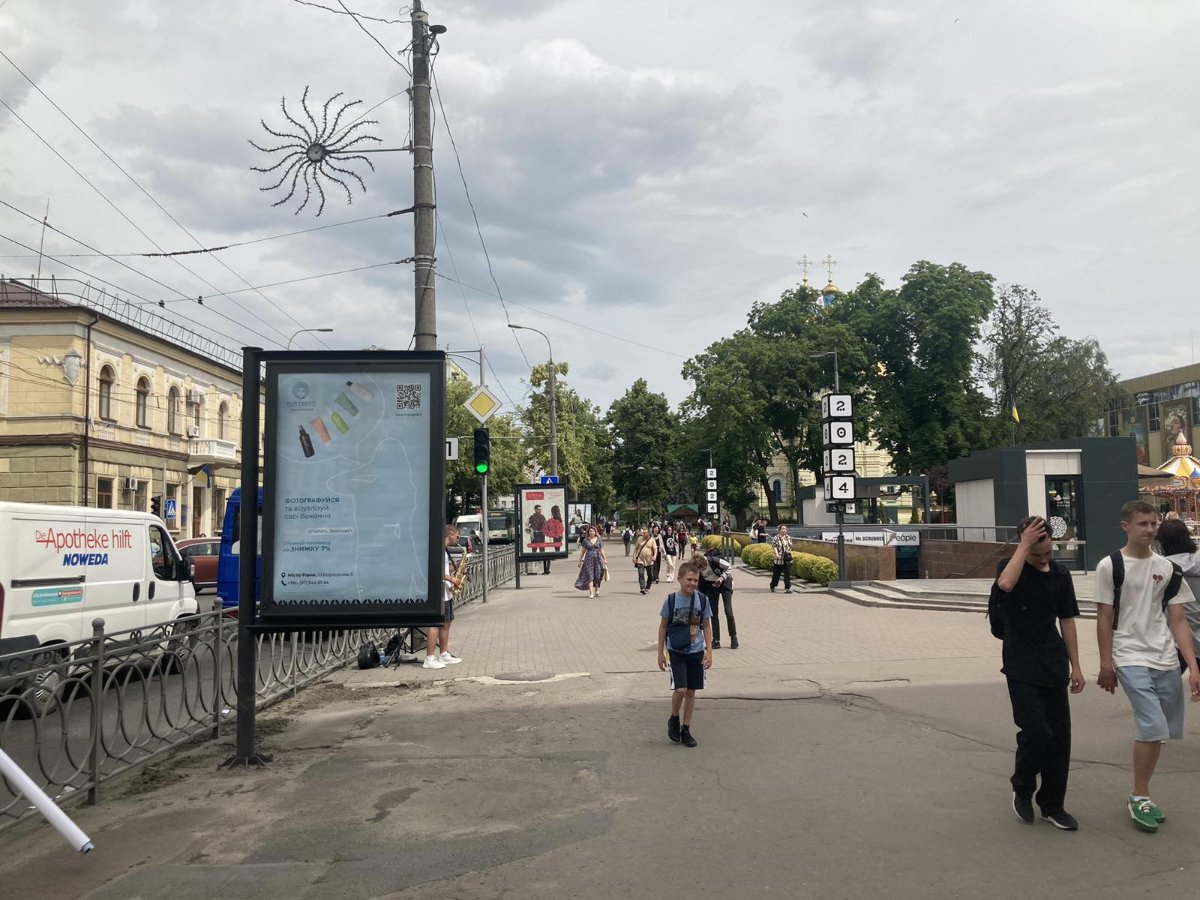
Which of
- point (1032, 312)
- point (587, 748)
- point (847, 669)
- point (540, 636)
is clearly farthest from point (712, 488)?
point (587, 748)

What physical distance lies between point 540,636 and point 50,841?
380 inches

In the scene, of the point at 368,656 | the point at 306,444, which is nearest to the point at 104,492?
the point at 368,656

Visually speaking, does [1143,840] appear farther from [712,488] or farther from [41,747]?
[712,488]

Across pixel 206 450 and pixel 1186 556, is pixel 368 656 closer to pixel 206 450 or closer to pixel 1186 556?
pixel 1186 556

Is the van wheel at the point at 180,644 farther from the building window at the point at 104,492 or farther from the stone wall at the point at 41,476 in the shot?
the building window at the point at 104,492

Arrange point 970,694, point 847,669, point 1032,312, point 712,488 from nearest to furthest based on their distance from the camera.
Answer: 1. point 970,694
2. point 847,669
3. point 712,488
4. point 1032,312

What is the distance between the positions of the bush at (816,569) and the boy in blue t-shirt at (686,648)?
16.8 metres

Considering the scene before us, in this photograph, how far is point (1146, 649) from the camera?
530 cm

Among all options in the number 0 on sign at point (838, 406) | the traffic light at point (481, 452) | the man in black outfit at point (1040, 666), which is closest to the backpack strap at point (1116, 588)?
the man in black outfit at point (1040, 666)

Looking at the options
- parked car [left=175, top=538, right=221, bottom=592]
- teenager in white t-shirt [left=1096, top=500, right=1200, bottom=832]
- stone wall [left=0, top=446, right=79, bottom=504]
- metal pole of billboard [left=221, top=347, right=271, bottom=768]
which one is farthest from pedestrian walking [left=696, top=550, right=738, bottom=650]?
stone wall [left=0, top=446, right=79, bottom=504]

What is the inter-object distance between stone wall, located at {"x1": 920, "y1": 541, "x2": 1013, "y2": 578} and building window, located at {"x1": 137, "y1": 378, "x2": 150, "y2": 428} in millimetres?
32024

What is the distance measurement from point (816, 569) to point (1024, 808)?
1905cm

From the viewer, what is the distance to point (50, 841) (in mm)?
5426

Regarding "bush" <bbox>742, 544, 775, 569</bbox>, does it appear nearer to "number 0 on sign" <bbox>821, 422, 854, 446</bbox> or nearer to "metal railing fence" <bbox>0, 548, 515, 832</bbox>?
"number 0 on sign" <bbox>821, 422, 854, 446</bbox>
